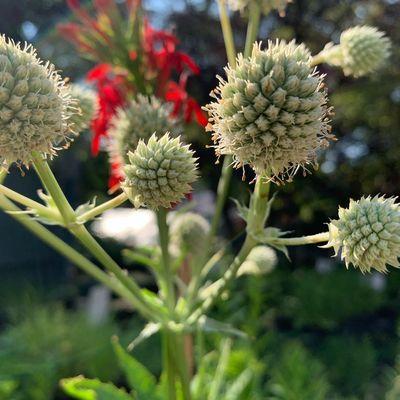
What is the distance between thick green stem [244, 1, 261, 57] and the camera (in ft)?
2.50

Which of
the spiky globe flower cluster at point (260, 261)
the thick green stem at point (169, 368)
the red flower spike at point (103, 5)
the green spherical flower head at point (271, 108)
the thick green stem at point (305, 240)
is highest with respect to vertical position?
the red flower spike at point (103, 5)

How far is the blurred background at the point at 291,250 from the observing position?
2.42 m

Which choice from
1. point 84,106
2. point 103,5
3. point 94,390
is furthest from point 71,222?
point 103,5

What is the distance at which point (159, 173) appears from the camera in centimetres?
61

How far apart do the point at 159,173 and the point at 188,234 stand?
48cm

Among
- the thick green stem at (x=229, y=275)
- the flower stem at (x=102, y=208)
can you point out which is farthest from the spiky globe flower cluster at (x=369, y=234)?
the flower stem at (x=102, y=208)

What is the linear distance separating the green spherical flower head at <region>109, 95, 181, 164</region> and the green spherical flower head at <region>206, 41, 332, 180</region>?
1.00ft

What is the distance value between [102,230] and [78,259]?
141 inches

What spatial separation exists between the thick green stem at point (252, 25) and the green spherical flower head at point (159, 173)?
221 mm

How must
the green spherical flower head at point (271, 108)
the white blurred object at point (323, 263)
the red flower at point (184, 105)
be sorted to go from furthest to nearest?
the white blurred object at point (323, 263), the red flower at point (184, 105), the green spherical flower head at point (271, 108)

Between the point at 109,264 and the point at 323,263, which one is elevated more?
the point at 109,264

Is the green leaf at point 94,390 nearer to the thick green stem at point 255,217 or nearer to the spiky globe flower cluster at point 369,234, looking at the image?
the thick green stem at point 255,217

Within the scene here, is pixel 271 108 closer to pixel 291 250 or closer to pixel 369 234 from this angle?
pixel 369 234

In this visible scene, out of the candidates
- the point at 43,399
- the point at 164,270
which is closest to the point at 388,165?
the point at 43,399
